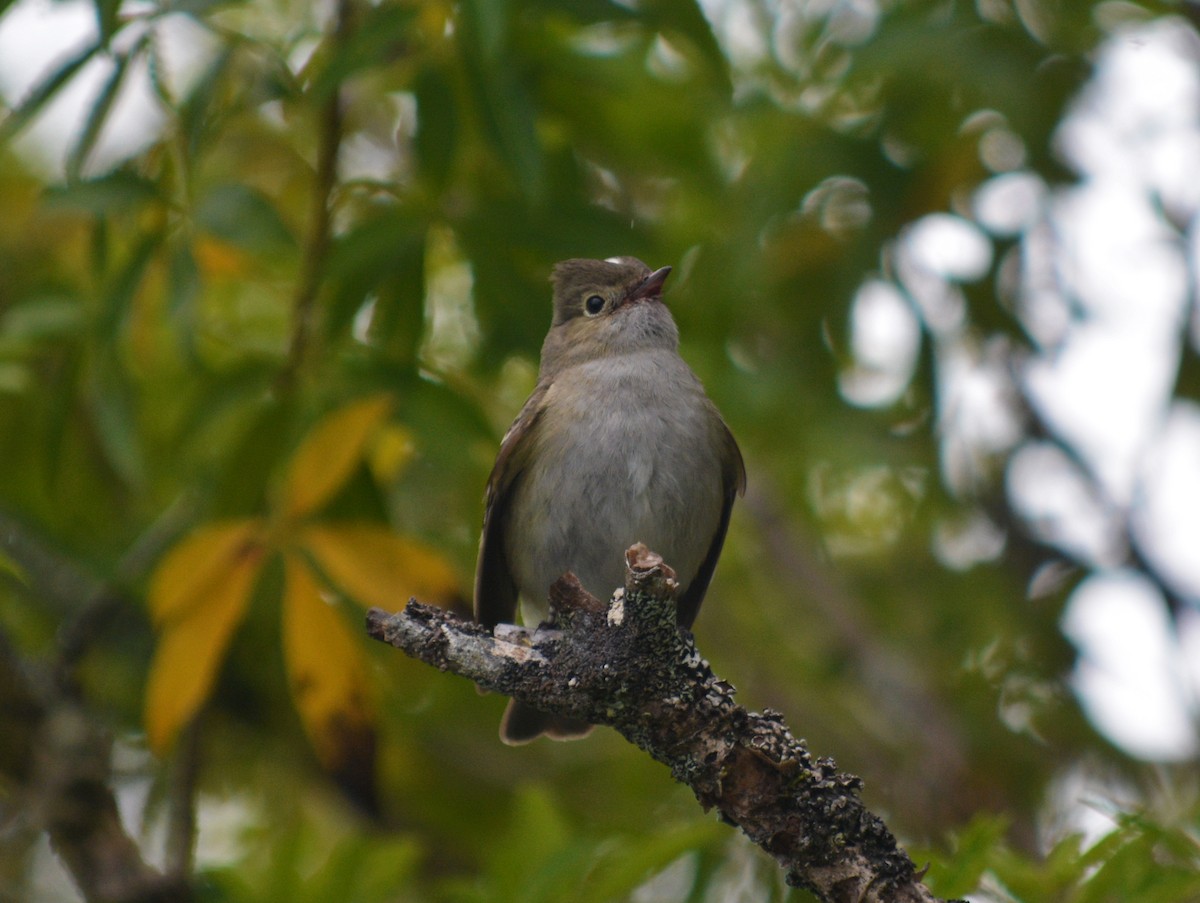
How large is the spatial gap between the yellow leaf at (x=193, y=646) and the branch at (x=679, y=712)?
1.49 meters

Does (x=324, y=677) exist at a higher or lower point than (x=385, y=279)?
lower

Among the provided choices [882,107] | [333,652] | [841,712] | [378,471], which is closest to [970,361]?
[882,107]

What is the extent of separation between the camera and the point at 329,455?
4.16m

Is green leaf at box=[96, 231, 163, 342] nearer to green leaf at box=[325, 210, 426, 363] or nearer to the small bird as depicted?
green leaf at box=[325, 210, 426, 363]

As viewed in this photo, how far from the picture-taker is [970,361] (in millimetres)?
6070

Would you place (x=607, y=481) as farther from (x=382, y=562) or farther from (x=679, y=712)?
(x=679, y=712)

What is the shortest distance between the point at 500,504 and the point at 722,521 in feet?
2.55

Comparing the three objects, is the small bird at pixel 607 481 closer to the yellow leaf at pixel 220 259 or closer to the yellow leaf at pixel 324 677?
the yellow leaf at pixel 324 677

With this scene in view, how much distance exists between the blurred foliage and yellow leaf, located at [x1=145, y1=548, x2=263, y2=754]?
10 millimetres

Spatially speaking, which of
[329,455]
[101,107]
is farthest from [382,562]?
[101,107]

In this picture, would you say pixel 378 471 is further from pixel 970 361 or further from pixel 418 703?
pixel 970 361

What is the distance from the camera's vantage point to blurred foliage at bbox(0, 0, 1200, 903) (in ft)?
13.7

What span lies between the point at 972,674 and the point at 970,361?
1427 mm

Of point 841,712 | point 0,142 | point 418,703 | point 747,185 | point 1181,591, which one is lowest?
point 841,712
